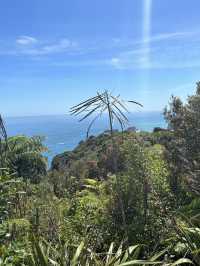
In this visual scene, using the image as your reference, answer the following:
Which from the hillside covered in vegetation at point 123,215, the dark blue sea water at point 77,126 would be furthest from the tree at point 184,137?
the dark blue sea water at point 77,126

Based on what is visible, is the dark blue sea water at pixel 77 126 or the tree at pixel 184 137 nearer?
the dark blue sea water at pixel 77 126

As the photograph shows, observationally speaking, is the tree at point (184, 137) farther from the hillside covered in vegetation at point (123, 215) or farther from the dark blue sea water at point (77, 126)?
the dark blue sea water at point (77, 126)

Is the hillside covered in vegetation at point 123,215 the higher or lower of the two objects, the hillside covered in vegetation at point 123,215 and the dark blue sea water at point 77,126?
the lower

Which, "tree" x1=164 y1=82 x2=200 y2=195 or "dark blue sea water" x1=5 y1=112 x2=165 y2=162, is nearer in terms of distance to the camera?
"dark blue sea water" x1=5 y1=112 x2=165 y2=162

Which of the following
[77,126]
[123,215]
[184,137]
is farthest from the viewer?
[184,137]

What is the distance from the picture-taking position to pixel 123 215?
3.64m

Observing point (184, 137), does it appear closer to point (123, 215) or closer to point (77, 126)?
point (77, 126)

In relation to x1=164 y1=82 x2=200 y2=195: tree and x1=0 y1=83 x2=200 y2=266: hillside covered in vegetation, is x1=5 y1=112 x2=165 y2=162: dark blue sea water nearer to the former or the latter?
x1=0 y1=83 x2=200 y2=266: hillside covered in vegetation

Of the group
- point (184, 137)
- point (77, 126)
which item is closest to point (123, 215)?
point (77, 126)

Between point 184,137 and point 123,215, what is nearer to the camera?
point 123,215

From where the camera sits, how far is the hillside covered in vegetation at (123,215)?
13.4ft

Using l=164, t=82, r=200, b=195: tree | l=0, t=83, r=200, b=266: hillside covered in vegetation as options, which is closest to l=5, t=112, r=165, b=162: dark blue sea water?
l=0, t=83, r=200, b=266: hillside covered in vegetation

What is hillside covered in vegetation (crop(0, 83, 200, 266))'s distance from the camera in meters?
4.08

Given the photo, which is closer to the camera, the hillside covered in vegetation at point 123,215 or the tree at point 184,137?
the hillside covered in vegetation at point 123,215
